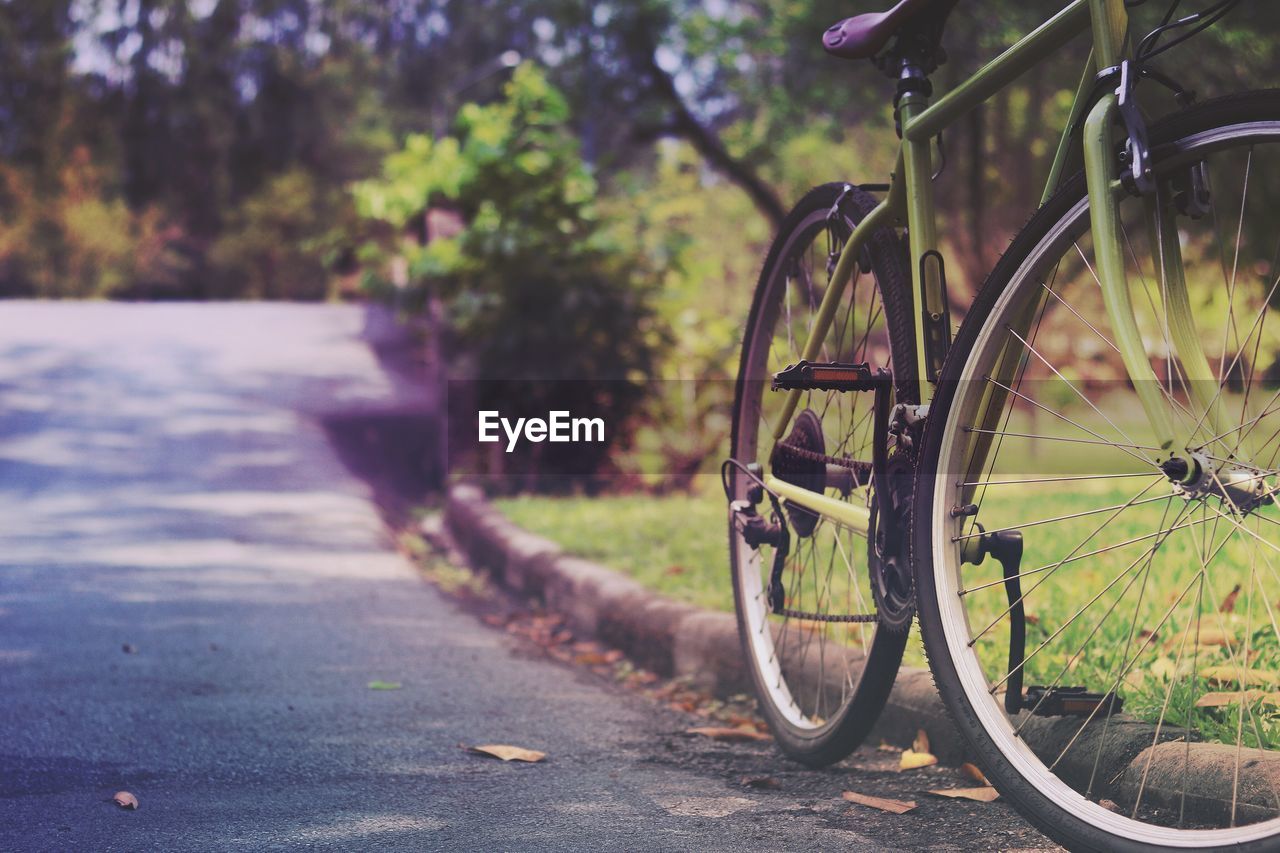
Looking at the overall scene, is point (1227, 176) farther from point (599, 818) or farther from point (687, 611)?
point (599, 818)

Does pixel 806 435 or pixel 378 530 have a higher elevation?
pixel 806 435

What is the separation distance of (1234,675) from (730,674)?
1.39 meters

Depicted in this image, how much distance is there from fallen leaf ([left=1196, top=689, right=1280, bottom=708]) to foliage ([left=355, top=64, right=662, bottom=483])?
6471mm

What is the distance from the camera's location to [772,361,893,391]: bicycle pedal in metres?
2.74

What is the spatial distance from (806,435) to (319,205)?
32.2m

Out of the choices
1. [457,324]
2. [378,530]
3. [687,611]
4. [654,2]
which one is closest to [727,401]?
[457,324]

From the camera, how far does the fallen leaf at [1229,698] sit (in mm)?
2770

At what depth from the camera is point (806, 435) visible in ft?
10.6

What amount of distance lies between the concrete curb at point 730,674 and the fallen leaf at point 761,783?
42 centimetres

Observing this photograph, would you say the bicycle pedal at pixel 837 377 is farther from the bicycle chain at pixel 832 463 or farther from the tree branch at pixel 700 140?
the tree branch at pixel 700 140

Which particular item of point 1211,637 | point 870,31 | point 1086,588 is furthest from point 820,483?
point 1086,588

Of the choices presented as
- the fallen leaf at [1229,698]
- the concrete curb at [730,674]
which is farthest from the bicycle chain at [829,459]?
the fallen leaf at [1229,698]

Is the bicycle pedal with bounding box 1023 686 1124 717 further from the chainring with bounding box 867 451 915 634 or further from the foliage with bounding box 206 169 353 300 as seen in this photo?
the foliage with bounding box 206 169 353 300

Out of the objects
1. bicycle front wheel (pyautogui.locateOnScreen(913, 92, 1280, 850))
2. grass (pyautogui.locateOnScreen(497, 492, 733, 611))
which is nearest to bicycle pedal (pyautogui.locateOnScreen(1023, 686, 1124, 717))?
bicycle front wheel (pyautogui.locateOnScreen(913, 92, 1280, 850))
